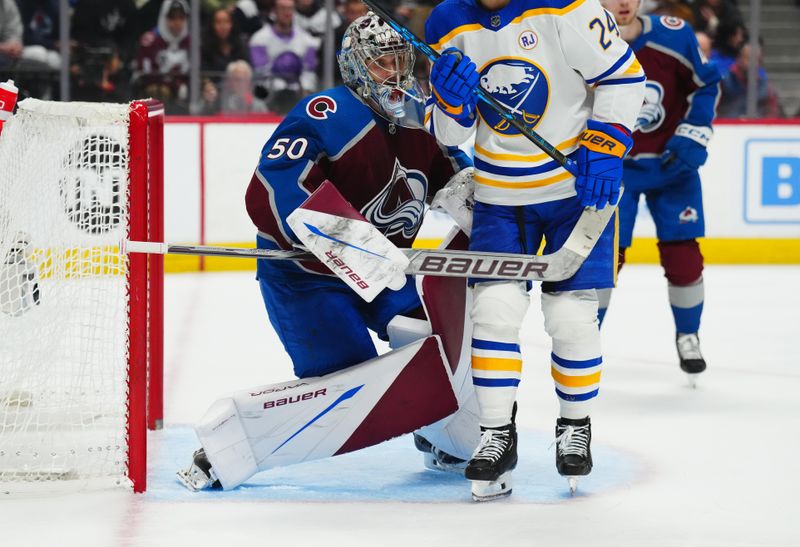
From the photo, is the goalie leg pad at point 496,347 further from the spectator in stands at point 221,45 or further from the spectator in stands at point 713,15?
the spectator in stands at point 713,15

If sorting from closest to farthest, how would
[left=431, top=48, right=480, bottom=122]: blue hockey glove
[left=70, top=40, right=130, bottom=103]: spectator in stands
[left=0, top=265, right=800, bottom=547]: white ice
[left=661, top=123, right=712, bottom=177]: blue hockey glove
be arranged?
[left=0, top=265, right=800, bottom=547]: white ice, [left=431, top=48, right=480, bottom=122]: blue hockey glove, [left=661, top=123, right=712, bottom=177]: blue hockey glove, [left=70, top=40, right=130, bottom=103]: spectator in stands

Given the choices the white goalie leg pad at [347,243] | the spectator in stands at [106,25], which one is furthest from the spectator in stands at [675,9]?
the white goalie leg pad at [347,243]

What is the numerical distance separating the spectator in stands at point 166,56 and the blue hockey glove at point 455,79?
3.99m

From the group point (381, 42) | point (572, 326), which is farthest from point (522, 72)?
point (572, 326)

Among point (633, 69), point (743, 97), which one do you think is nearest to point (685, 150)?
point (633, 69)

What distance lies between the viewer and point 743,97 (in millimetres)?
6504

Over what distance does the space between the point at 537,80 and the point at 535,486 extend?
0.81 meters

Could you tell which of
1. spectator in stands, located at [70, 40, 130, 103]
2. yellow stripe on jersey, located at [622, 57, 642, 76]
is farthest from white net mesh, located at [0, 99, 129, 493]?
spectator in stands, located at [70, 40, 130, 103]

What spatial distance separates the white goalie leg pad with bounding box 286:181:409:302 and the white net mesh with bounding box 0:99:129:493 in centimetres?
40

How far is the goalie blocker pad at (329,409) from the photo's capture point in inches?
101

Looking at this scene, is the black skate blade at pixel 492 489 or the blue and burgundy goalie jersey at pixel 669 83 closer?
the black skate blade at pixel 492 489

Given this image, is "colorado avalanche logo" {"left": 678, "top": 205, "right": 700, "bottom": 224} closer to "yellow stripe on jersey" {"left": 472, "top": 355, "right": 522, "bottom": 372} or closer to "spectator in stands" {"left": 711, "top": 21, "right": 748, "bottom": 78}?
"yellow stripe on jersey" {"left": 472, "top": 355, "right": 522, "bottom": 372}

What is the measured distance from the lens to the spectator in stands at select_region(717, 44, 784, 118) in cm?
646

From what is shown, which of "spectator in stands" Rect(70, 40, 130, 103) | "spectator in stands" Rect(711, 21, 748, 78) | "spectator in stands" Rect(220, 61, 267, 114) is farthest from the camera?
"spectator in stands" Rect(711, 21, 748, 78)
